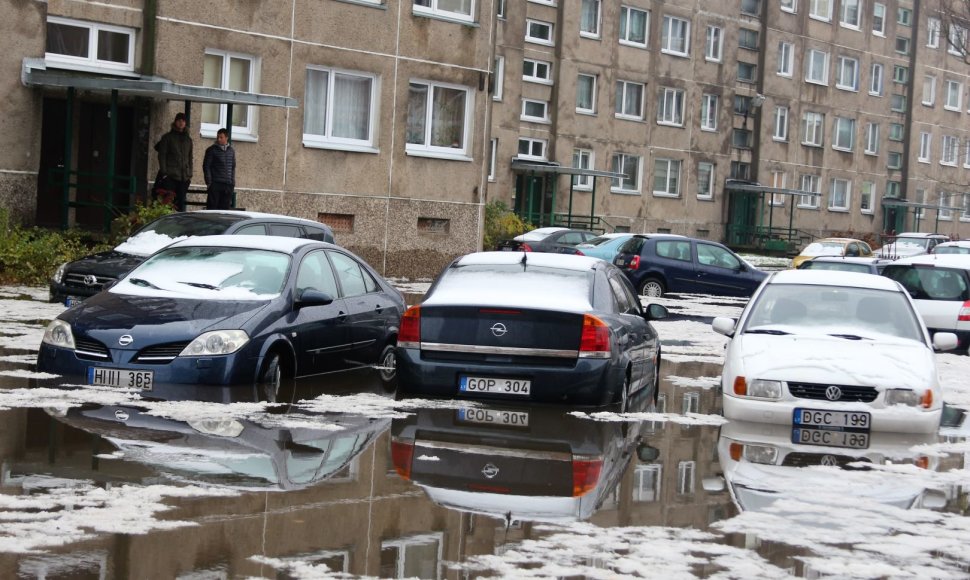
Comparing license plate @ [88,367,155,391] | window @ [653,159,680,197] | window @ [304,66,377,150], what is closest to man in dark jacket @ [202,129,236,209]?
window @ [304,66,377,150]

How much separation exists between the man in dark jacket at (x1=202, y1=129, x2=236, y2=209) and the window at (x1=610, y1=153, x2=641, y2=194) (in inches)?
1337

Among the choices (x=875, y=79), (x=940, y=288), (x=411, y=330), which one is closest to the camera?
(x=411, y=330)

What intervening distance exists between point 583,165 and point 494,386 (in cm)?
4562

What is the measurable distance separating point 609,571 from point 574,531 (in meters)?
0.91

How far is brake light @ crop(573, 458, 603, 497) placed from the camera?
9000 mm

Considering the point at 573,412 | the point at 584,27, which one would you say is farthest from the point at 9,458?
the point at 584,27

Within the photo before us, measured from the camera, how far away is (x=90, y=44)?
86.6ft

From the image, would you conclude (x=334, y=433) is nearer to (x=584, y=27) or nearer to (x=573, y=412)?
(x=573, y=412)

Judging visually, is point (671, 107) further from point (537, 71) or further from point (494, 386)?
point (494, 386)

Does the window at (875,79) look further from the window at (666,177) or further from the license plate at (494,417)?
the license plate at (494,417)

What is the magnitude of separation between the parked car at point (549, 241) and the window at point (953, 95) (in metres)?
44.4

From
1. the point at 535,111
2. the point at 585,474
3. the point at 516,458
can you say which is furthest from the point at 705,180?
the point at 585,474

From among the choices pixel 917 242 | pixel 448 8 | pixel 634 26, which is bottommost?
pixel 917 242

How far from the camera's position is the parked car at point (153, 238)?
18.1 meters
